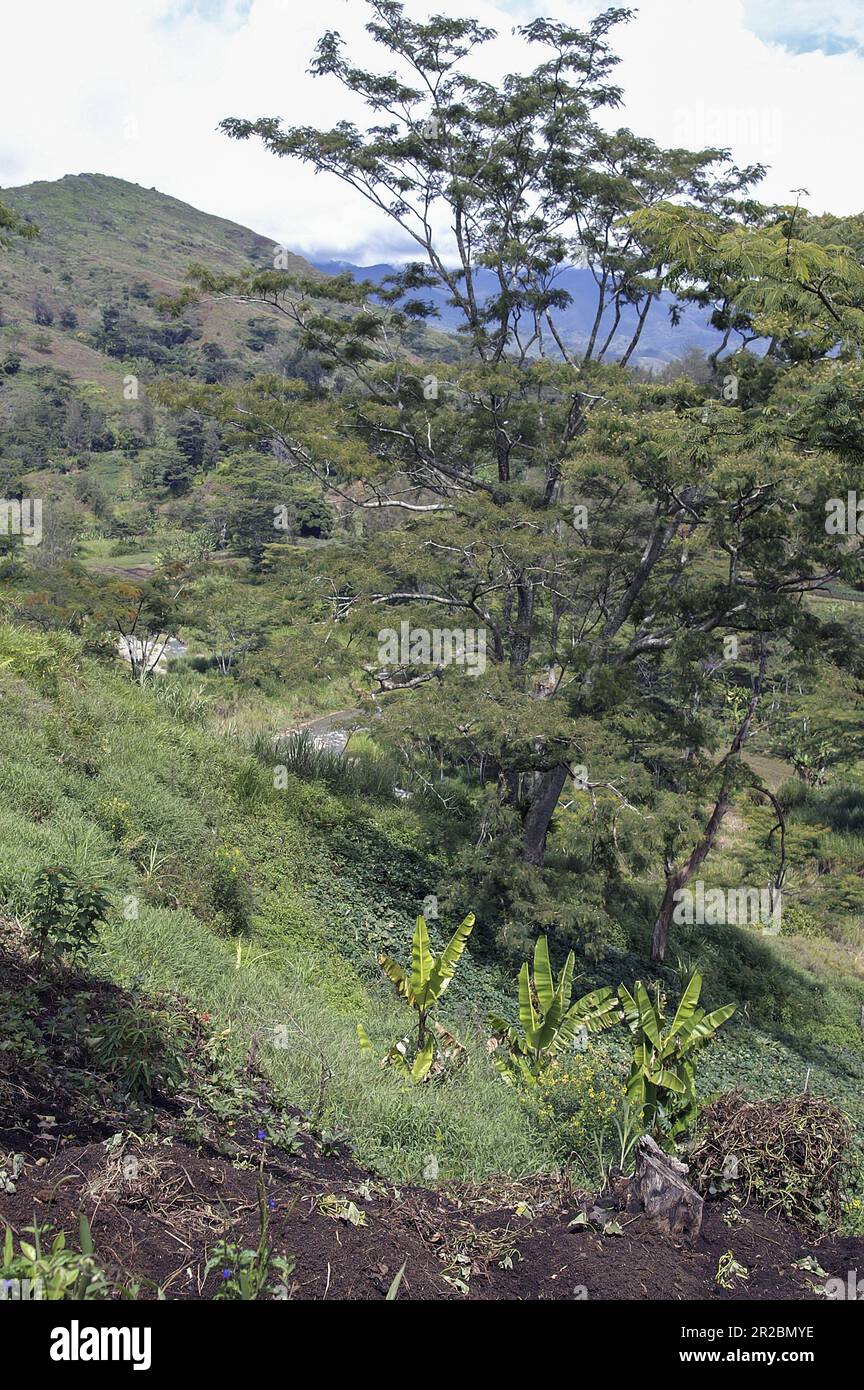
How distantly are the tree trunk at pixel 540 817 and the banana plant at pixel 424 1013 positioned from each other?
6.22 m

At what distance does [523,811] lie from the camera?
12992 millimetres

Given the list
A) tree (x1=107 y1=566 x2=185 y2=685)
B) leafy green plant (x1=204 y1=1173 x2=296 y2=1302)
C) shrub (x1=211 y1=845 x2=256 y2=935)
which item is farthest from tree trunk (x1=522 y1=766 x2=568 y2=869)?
leafy green plant (x1=204 y1=1173 x2=296 y2=1302)

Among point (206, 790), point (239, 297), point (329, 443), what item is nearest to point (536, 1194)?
point (206, 790)

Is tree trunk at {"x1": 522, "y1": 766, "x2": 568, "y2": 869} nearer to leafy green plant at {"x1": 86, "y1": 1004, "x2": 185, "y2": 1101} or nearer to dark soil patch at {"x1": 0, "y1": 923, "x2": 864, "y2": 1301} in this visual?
dark soil patch at {"x1": 0, "y1": 923, "x2": 864, "y2": 1301}

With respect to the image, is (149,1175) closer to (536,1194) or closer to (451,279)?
(536,1194)

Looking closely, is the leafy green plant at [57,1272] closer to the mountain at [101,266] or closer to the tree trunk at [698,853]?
the tree trunk at [698,853]

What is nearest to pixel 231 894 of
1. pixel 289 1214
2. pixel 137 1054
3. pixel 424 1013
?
pixel 424 1013

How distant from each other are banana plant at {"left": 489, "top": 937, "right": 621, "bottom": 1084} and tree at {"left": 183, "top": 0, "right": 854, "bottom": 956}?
4.19 m

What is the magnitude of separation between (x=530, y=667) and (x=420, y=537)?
2563 millimetres

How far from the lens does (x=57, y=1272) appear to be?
2283 millimetres

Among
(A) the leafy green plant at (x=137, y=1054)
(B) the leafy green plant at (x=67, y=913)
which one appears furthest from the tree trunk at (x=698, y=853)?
(B) the leafy green plant at (x=67, y=913)

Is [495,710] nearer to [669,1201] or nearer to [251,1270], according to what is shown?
[669,1201]

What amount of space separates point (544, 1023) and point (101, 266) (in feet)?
432

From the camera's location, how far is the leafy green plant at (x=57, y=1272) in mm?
2273
